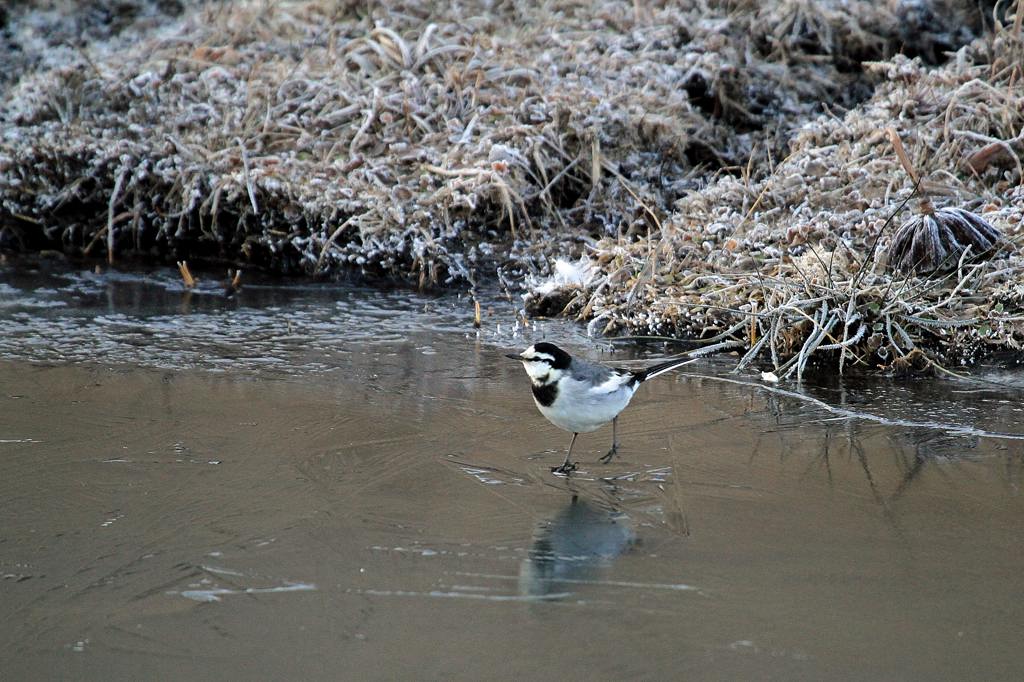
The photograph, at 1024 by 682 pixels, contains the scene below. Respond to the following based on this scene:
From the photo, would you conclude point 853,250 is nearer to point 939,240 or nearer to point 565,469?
point 939,240

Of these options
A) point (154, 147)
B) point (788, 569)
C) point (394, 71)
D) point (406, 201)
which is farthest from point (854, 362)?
point (154, 147)

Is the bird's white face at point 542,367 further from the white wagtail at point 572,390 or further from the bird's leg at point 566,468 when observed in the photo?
the bird's leg at point 566,468

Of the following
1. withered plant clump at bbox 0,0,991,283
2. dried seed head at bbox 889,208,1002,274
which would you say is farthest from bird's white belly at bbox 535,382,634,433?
withered plant clump at bbox 0,0,991,283

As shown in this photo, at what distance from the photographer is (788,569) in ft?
12.2

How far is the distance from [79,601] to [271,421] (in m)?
1.77

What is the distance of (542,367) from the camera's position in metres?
4.58

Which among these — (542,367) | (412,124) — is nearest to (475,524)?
(542,367)

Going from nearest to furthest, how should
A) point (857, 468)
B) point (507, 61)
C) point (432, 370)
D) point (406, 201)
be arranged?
1. point (857, 468)
2. point (432, 370)
3. point (406, 201)
4. point (507, 61)

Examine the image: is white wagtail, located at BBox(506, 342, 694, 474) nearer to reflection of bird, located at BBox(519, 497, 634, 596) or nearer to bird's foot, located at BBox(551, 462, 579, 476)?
bird's foot, located at BBox(551, 462, 579, 476)

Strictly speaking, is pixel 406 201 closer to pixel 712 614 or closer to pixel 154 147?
pixel 154 147

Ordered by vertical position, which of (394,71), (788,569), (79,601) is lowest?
(79,601)

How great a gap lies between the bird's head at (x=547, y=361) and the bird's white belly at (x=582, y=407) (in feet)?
0.32

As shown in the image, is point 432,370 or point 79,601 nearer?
point 79,601

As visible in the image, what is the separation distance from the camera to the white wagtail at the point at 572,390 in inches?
177
